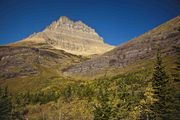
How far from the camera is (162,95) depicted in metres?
33.8

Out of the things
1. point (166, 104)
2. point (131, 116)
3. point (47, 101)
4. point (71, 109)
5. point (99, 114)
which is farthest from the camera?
point (47, 101)

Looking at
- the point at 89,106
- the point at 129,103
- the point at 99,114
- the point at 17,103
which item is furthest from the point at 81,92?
the point at 99,114

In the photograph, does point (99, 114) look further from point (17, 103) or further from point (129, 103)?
point (17, 103)

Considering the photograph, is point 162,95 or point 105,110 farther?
point 105,110

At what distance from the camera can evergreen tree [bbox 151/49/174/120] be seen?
32.7 meters

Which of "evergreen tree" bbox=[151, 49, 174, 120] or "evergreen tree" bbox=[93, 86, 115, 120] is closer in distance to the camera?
"evergreen tree" bbox=[151, 49, 174, 120]

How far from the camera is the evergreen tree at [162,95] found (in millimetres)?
32694

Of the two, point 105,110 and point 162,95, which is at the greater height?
point 162,95

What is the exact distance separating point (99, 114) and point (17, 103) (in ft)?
426

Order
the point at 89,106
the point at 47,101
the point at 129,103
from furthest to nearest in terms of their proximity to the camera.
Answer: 1. the point at 47,101
2. the point at 89,106
3. the point at 129,103

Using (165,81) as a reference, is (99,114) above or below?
below

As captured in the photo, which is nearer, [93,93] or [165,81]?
[165,81]

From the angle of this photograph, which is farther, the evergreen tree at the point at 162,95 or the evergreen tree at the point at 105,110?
the evergreen tree at the point at 105,110

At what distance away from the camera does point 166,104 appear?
33.0 meters
